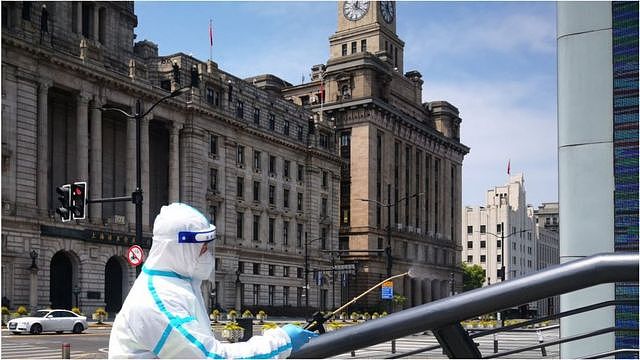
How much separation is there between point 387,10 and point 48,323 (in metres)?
85.2

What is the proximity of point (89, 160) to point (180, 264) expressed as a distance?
54245 mm

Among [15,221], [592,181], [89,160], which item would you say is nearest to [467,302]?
[592,181]

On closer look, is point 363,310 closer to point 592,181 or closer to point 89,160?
point 89,160

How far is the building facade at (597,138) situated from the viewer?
9398 mm

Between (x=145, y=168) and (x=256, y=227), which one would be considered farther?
(x=256, y=227)

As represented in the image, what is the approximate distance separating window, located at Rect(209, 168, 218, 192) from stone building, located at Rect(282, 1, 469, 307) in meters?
19.2

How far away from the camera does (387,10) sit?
365ft

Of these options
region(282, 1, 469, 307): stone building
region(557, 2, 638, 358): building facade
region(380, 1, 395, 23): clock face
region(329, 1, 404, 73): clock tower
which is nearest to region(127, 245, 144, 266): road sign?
region(557, 2, 638, 358): building facade

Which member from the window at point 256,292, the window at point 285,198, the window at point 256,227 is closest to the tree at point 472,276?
the window at point 285,198

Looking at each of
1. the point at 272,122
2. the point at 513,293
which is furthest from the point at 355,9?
the point at 513,293

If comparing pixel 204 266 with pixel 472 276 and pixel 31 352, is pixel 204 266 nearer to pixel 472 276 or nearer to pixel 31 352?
pixel 31 352

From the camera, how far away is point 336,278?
83938 mm

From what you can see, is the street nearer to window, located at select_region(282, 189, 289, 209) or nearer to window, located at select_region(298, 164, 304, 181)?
window, located at select_region(282, 189, 289, 209)

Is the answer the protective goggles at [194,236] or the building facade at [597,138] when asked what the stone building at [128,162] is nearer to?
the building facade at [597,138]
